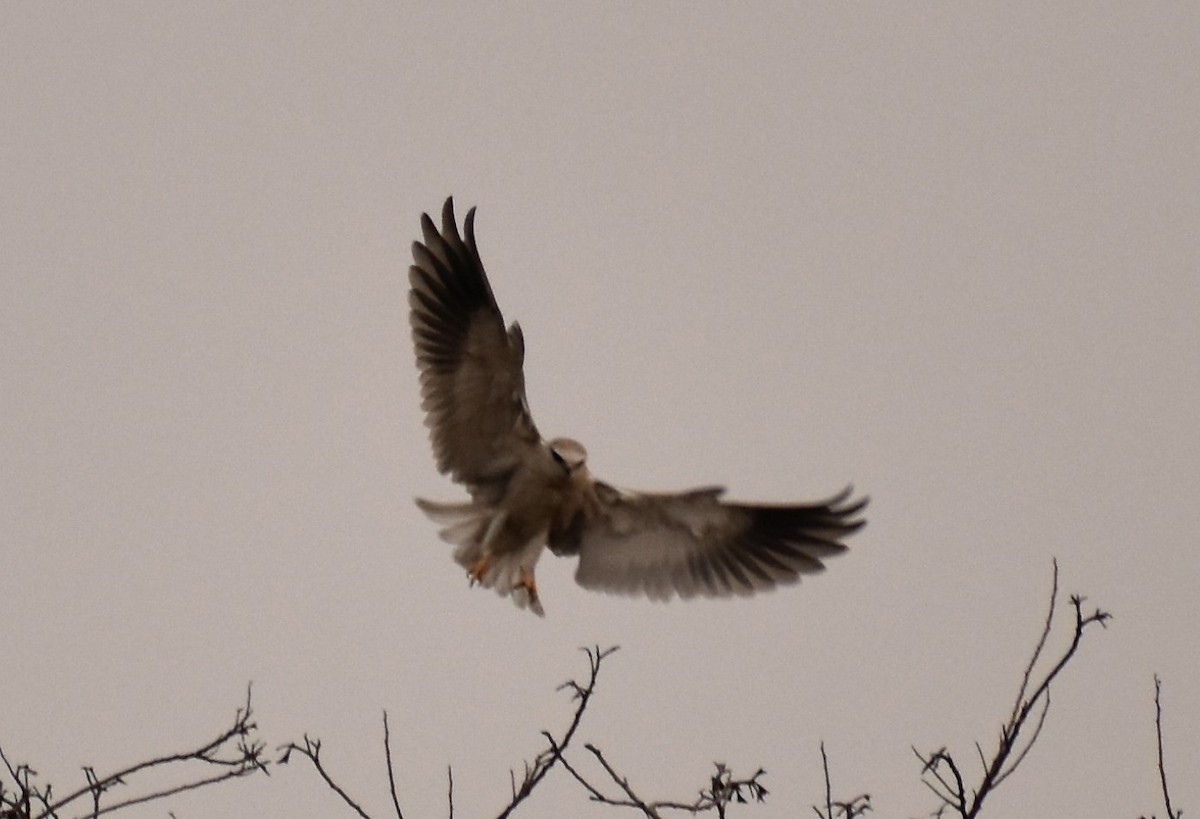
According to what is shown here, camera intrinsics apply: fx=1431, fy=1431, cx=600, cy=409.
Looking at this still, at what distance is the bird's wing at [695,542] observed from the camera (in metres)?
5.83

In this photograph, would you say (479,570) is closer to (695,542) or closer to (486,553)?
(486,553)

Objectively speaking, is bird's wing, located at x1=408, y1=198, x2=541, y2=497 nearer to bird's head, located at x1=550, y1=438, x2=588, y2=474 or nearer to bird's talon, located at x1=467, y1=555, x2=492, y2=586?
bird's head, located at x1=550, y1=438, x2=588, y2=474

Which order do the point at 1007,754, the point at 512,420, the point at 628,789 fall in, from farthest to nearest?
the point at 512,420
the point at 628,789
the point at 1007,754

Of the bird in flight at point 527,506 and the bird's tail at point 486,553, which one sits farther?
the bird's tail at point 486,553

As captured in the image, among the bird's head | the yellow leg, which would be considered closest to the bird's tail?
the yellow leg

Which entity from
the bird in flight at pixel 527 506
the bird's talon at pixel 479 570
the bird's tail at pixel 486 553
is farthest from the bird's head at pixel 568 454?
the bird's talon at pixel 479 570

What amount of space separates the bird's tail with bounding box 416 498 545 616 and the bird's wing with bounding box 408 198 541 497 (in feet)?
0.39

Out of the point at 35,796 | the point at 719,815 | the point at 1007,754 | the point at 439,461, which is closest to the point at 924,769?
the point at 1007,754

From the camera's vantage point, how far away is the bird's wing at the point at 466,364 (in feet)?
19.2

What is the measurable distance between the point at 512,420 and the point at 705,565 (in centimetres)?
107

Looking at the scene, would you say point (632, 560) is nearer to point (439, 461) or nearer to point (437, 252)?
point (439, 461)

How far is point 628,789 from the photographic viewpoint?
322 centimetres

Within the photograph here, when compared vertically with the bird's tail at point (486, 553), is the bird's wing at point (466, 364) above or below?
above

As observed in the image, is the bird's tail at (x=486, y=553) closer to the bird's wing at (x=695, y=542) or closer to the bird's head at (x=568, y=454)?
the bird's wing at (x=695, y=542)
